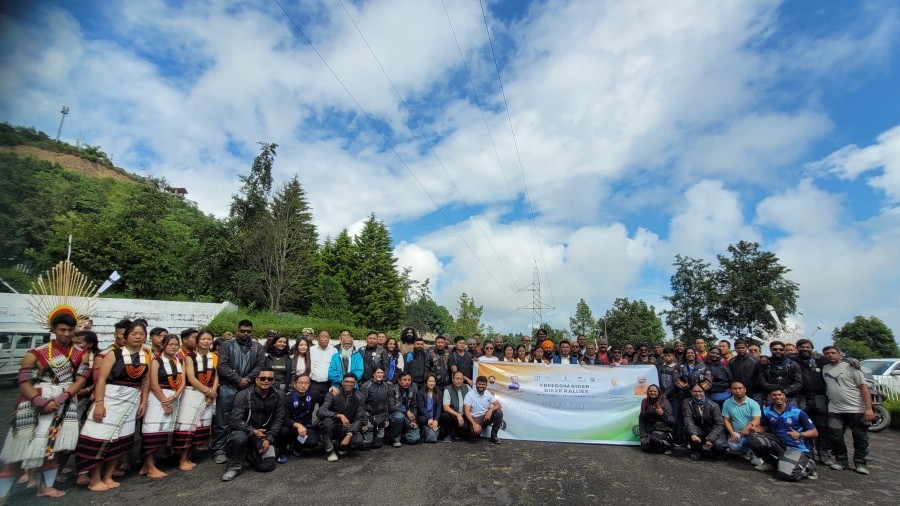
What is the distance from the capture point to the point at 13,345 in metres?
10.8

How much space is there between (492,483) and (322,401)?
3.11 meters

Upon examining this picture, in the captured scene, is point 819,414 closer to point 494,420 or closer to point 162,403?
point 494,420

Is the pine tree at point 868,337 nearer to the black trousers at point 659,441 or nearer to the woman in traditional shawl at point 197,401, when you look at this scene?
the black trousers at point 659,441

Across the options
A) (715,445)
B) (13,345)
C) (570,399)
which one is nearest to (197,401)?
(570,399)

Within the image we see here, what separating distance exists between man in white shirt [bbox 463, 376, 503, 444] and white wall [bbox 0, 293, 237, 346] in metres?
12.0

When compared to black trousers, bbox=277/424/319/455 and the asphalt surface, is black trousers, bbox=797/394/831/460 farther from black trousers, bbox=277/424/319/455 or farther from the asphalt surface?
black trousers, bbox=277/424/319/455

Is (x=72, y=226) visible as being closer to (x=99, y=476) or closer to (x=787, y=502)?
(x=99, y=476)

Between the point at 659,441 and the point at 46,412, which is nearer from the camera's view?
the point at 46,412

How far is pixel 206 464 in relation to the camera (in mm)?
5883

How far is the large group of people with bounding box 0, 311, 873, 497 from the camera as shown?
4.73m

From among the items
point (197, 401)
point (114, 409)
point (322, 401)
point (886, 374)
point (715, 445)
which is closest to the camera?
point (114, 409)

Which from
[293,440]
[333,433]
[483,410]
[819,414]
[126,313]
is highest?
[126,313]

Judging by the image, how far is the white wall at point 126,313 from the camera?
39.2ft

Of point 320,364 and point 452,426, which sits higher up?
point 320,364
